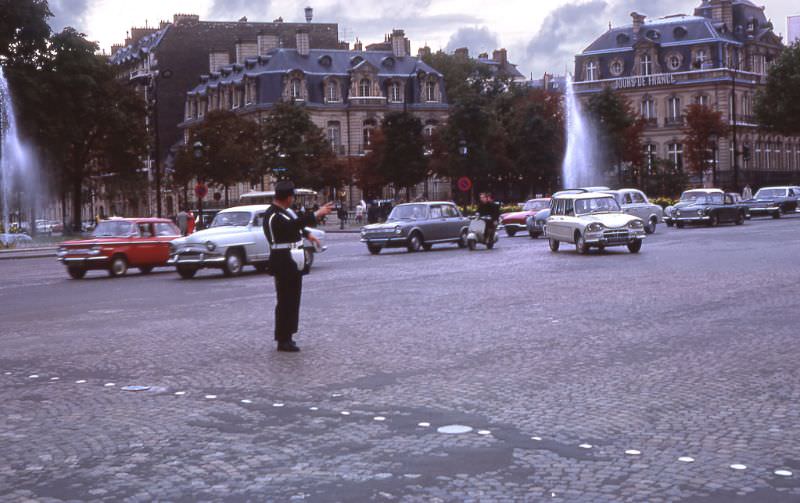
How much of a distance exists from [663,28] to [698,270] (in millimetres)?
84511

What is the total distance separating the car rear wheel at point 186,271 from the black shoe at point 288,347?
1506 cm

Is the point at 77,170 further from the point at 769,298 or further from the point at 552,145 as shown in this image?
the point at 769,298

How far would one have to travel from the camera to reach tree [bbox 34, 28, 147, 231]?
62094mm

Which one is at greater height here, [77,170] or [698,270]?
[77,170]

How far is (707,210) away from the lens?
168 feet

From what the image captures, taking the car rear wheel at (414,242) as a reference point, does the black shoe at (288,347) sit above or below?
below

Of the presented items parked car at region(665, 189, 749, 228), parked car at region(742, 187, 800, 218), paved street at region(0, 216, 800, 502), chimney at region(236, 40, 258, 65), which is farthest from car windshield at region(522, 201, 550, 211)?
chimney at region(236, 40, 258, 65)

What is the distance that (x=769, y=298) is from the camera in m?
17.0

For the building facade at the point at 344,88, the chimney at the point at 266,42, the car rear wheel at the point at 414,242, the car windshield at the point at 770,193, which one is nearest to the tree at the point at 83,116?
the building facade at the point at 344,88

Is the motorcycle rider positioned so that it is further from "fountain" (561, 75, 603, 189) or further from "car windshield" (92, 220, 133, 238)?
"fountain" (561, 75, 603, 189)

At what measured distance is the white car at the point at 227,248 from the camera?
27062 mm

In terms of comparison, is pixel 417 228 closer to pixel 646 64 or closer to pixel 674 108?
pixel 674 108

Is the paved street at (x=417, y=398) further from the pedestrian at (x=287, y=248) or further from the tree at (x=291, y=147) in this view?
the tree at (x=291, y=147)

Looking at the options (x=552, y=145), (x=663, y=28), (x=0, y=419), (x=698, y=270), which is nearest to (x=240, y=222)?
(x=698, y=270)
